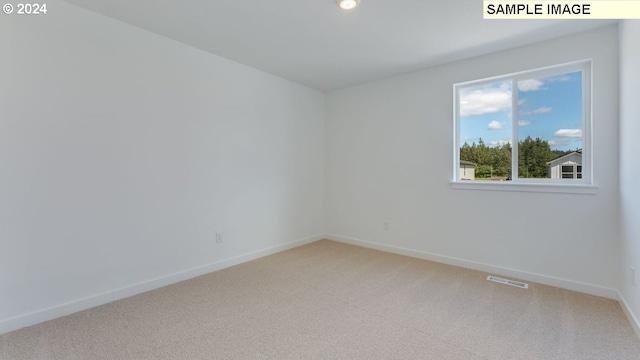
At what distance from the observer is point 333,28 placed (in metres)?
2.61

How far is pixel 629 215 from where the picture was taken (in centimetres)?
218

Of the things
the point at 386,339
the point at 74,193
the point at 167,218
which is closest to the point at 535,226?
the point at 386,339

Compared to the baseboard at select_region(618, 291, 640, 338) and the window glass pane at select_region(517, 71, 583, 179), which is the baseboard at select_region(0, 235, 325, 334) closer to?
the window glass pane at select_region(517, 71, 583, 179)

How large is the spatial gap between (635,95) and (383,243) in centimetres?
285

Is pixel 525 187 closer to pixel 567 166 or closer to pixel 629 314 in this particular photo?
pixel 567 166

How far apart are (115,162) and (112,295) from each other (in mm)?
1160

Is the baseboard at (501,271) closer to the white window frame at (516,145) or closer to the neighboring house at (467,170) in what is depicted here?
the white window frame at (516,145)

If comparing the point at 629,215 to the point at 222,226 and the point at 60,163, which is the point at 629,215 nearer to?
the point at 222,226

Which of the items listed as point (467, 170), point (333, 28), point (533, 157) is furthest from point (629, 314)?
point (333, 28)

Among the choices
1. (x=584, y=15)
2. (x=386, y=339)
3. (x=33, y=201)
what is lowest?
(x=386, y=339)

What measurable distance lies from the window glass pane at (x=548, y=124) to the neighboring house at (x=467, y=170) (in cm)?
46

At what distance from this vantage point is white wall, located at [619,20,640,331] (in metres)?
2.00

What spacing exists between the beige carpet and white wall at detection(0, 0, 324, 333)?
0.30m

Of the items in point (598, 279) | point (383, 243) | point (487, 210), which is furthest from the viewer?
point (383, 243)
